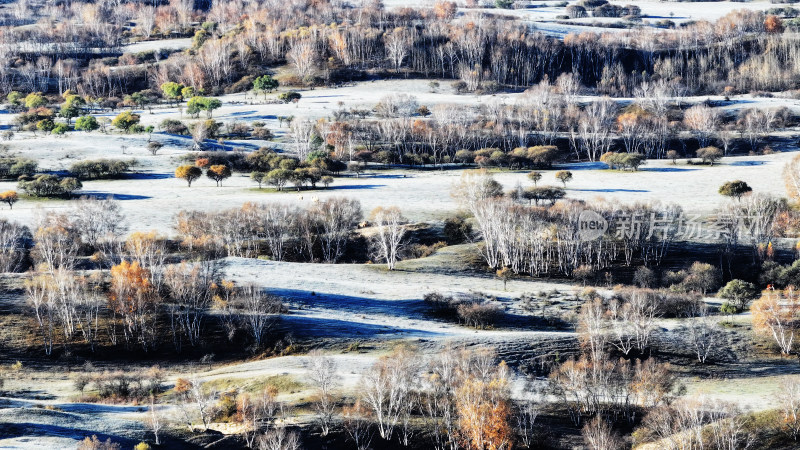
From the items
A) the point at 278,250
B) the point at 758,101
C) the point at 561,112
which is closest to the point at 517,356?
the point at 278,250

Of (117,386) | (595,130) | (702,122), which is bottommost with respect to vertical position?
(117,386)

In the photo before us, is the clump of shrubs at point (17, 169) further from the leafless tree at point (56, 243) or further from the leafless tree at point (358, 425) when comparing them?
the leafless tree at point (358, 425)

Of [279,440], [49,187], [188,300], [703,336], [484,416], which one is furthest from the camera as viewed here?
[49,187]

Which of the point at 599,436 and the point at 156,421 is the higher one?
the point at 156,421

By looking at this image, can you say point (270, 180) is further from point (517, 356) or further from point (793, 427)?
point (793, 427)

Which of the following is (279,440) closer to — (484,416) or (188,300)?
(484,416)

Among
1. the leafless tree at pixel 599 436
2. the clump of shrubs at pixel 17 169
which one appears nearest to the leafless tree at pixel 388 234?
the leafless tree at pixel 599 436

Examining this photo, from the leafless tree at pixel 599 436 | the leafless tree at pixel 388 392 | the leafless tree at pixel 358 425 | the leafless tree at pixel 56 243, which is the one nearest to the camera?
the leafless tree at pixel 599 436

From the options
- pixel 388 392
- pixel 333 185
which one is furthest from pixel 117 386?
pixel 333 185

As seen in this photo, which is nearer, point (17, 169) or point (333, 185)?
point (333, 185)

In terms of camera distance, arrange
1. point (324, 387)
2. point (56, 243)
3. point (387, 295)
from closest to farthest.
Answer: point (324, 387)
point (387, 295)
point (56, 243)
